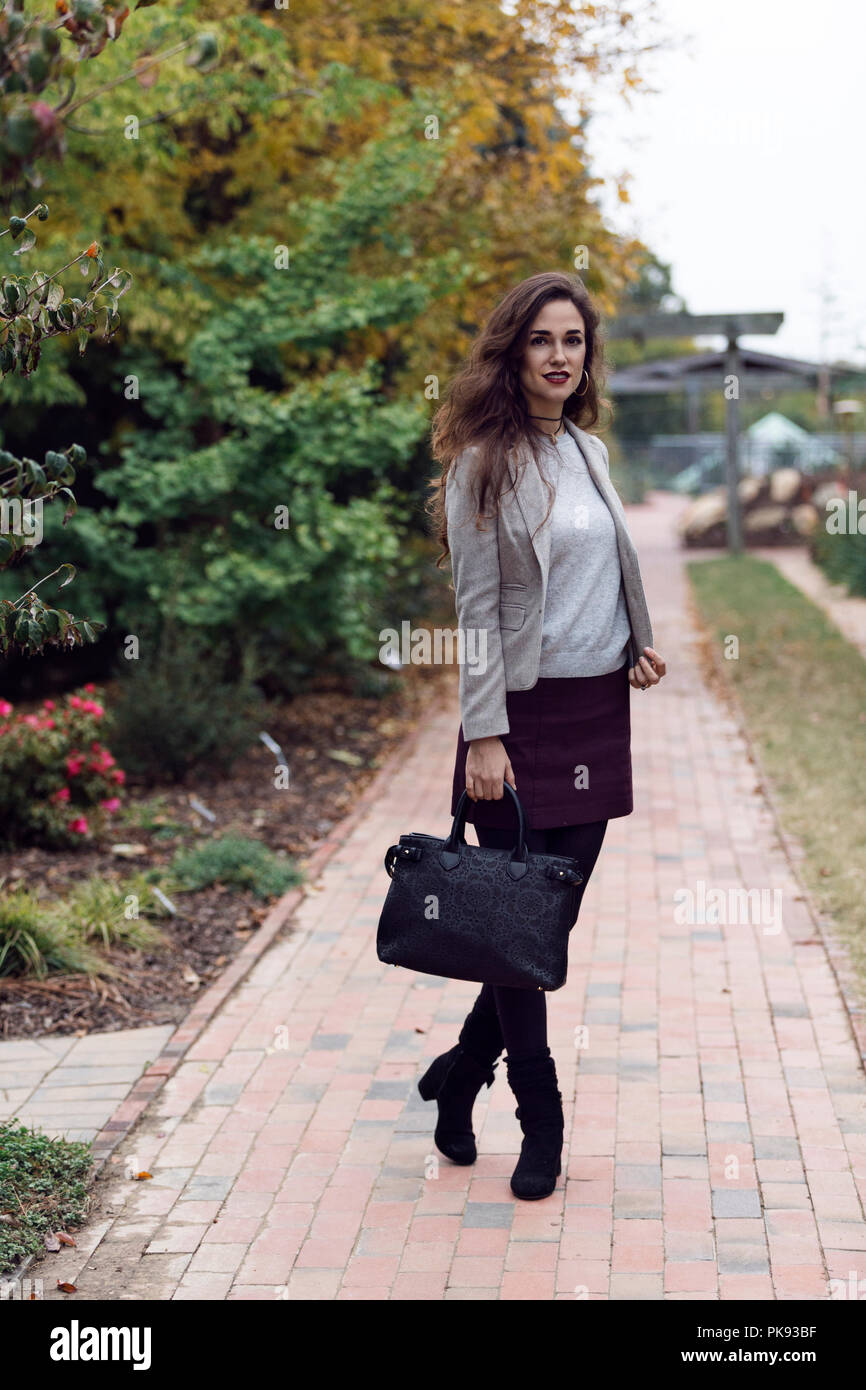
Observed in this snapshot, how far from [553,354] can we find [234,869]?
3.45 metres

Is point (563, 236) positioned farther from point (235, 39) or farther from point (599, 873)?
point (599, 873)

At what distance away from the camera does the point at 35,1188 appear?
3391mm

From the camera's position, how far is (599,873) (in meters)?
6.27

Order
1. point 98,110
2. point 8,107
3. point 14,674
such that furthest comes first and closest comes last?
point 14,674 → point 98,110 → point 8,107

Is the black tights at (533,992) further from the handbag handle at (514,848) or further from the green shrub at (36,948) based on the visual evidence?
the green shrub at (36,948)

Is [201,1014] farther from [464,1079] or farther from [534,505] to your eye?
[534,505]

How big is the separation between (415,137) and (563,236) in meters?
1.25

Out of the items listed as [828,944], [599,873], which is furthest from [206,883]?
[828,944]

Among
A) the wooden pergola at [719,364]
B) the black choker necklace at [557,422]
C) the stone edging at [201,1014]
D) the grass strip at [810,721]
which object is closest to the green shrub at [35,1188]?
the stone edging at [201,1014]

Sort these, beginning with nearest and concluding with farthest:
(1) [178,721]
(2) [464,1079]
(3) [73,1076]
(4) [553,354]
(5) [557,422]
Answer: (4) [553,354], (5) [557,422], (2) [464,1079], (3) [73,1076], (1) [178,721]

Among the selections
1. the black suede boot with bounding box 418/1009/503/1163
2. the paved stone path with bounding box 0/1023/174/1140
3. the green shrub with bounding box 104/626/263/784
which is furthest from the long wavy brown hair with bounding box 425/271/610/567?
the green shrub with bounding box 104/626/263/784

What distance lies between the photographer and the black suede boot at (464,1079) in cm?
351

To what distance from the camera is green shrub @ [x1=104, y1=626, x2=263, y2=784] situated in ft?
24.8

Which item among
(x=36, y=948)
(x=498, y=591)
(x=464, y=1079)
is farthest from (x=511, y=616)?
(x=36, y=948)
